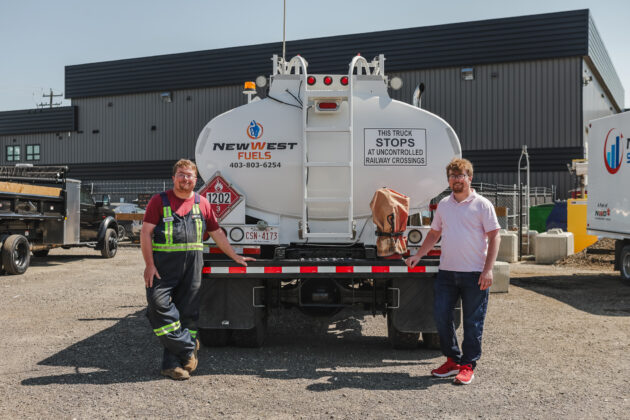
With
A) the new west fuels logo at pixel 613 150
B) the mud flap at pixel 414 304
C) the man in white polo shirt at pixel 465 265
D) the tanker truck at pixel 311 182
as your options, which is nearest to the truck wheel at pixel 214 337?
the tanker truck at pixel 311 182

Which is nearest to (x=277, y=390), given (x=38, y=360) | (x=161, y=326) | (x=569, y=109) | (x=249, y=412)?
(x=249, y=412)

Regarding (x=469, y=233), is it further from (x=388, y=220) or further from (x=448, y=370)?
(x=448, y=370)

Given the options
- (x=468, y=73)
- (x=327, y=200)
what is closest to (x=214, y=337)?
(x=327, y=200)

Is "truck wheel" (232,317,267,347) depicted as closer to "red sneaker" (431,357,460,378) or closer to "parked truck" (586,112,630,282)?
"red sneaker" (431,357,460,378)

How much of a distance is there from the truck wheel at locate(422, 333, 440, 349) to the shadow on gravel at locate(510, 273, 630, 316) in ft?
12.2

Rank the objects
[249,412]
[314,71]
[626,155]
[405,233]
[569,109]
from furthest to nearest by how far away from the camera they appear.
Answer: [314,71] < [569,109] < [626,155] < [405,233] < [249,412]

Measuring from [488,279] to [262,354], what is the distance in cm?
243

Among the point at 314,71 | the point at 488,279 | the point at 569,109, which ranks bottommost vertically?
the point at 488,279

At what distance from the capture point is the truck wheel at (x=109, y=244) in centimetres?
1603

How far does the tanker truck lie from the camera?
563 centimetres

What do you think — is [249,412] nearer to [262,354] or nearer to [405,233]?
[262,354]

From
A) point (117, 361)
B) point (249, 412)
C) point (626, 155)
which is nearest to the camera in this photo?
point (249, 412)

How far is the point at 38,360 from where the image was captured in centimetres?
543

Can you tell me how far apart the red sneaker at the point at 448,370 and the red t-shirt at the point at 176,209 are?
2426mm
